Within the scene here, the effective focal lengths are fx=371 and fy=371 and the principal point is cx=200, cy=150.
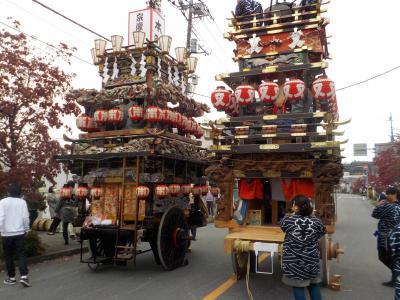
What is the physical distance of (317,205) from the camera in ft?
22.8

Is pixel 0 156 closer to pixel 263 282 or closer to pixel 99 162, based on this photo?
pixel 99 162

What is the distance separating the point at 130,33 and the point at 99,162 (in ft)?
13.7

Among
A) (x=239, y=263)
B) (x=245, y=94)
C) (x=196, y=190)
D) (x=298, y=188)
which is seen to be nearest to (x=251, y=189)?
(x=298, y=188)

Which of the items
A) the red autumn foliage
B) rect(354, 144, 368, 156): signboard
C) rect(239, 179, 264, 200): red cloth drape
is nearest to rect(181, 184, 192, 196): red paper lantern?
rect(239, 179, 264, 200): red cloth drape

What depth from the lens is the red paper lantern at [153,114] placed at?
8.71 m

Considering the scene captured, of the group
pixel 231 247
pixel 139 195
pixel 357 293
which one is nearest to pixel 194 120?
pixel 139 195

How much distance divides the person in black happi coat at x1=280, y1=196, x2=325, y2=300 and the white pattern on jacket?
17.1 feet


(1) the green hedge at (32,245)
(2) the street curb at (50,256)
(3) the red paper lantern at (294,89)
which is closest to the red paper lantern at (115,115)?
(1) the green hedge at (32,245)

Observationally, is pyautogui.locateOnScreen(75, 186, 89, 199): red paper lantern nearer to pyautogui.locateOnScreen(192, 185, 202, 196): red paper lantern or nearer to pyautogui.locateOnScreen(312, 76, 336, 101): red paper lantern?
pyautogui.locateOnScreen(192, 185, 202, 196): red paper lantern

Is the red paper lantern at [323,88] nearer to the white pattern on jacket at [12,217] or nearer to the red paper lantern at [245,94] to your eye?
the red paper lantern at [245,94]

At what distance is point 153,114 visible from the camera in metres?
8.71

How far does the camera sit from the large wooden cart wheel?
8.16m

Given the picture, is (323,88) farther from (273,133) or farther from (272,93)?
(273,133)

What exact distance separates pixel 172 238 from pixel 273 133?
3.34 m
